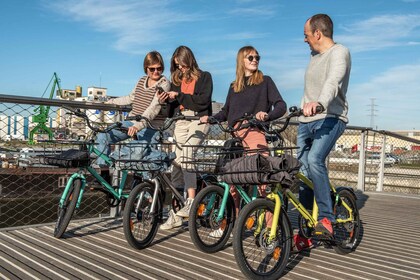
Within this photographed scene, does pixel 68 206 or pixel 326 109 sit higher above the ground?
pixel 326 109

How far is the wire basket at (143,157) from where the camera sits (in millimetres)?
3812

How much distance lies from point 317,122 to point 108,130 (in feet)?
5.41

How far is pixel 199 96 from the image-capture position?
4.39 metres

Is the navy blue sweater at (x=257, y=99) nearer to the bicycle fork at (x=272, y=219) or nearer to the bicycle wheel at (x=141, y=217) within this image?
the bicycle wheel at (x=141, y=217)

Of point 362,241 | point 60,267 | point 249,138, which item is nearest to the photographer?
point 60,267

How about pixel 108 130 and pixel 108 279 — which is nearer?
pixel 108 279

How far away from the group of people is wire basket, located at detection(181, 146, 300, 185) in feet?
1.11

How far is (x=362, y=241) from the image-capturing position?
14.5 ft

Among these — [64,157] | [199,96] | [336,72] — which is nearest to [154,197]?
[64,157]

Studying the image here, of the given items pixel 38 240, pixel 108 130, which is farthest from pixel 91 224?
pixel 108 130

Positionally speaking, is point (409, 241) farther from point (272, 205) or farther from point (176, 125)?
point (176, 125)

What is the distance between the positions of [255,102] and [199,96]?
0.66 metres

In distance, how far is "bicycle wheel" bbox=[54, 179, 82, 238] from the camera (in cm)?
383

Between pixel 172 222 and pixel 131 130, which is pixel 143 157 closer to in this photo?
pixel 131 130
